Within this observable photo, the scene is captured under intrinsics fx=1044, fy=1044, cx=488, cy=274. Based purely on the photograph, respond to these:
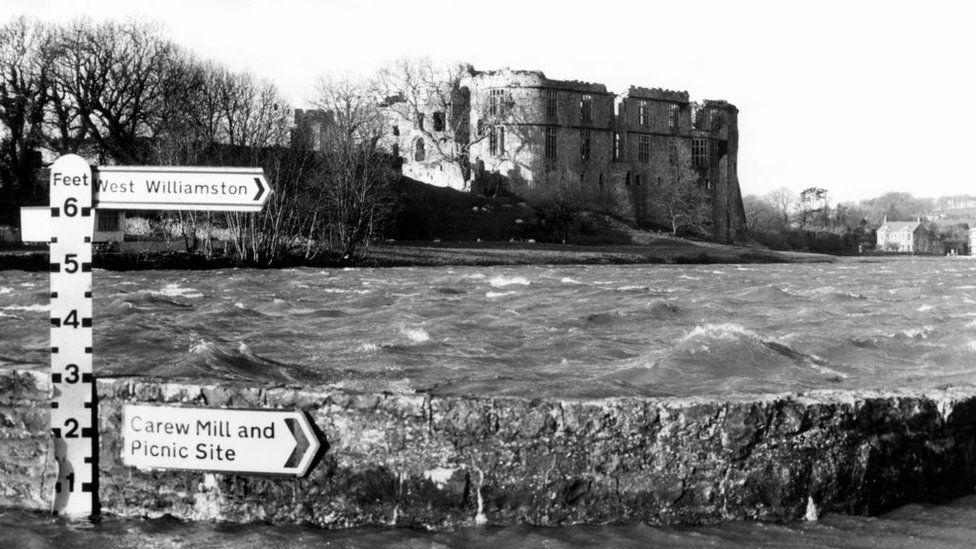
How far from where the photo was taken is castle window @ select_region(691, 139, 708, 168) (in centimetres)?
11038

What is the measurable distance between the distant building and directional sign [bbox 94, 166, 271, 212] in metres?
152

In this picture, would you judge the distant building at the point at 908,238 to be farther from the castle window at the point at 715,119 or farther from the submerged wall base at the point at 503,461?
the submerged wall base at the point at 503,461

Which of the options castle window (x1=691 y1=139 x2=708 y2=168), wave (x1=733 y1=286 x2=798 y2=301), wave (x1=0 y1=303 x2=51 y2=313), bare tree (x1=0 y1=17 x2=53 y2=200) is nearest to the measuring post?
wave (x1=0 y1=303 x2=51 y2=313)

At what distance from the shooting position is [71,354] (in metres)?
6.99

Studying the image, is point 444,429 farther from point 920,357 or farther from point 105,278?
point 105,278

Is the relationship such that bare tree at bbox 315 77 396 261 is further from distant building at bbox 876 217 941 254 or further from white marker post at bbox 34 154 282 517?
distant building at bbox 876 217 941 254

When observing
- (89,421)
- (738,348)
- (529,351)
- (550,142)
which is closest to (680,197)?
(550,142)

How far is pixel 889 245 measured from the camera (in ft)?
488

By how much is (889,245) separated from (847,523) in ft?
499

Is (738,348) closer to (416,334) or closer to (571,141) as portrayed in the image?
(416,334)

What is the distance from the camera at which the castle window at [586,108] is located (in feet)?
340

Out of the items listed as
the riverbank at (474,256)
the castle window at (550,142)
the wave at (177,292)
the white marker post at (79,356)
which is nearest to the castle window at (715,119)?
the castle window at (550,142)

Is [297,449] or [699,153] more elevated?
[699,153]

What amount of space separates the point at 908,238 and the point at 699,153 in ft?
191
